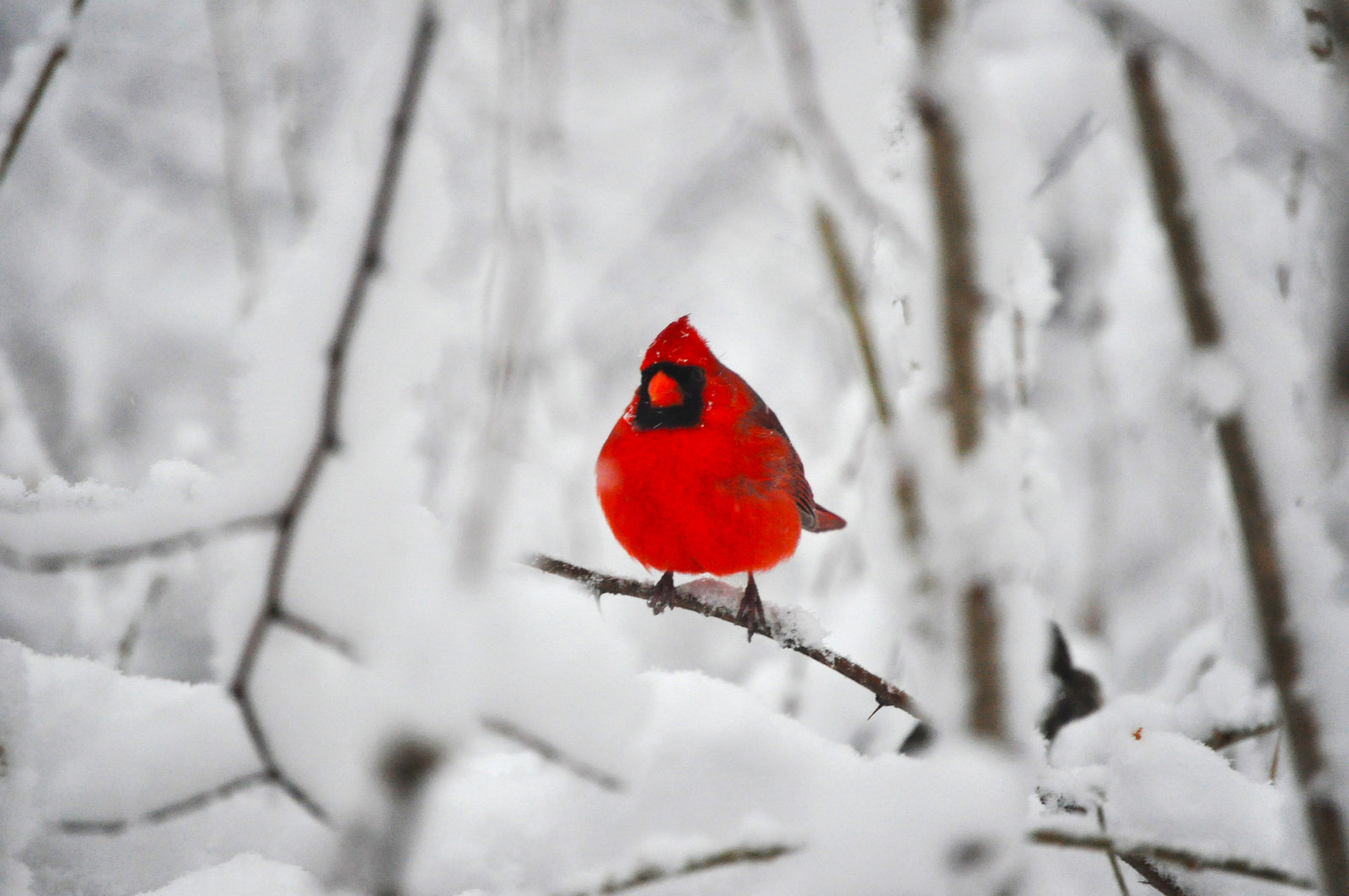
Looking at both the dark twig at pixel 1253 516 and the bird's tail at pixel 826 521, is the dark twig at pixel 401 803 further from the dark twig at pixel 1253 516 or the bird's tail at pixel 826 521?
the bird's tail at pixel 826 521

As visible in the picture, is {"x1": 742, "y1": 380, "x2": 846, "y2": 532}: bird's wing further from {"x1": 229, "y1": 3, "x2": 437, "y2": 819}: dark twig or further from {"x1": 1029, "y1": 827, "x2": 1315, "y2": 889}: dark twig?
{"x1": 229, "y1": 3, "x2": 437, "y2": 819}: dark twig

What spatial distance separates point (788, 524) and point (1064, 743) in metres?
0.83

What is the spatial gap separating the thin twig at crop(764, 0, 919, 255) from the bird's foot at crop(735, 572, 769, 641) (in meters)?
0.89

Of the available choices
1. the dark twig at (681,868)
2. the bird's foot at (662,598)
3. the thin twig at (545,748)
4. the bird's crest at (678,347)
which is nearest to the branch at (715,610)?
the bird's foot at (662,598)

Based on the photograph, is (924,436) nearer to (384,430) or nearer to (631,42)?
(384,430)

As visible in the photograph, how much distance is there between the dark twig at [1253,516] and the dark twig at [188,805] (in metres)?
0.70

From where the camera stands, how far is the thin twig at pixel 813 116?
2.43 ft

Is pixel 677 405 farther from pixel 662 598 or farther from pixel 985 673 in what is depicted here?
pixel 985 673

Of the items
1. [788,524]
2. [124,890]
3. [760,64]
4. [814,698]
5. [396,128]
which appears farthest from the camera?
[814,698]

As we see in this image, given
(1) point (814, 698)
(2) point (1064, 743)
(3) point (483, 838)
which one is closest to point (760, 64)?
(3) point (483, 838)

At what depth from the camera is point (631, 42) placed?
400cm

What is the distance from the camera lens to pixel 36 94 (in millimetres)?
814

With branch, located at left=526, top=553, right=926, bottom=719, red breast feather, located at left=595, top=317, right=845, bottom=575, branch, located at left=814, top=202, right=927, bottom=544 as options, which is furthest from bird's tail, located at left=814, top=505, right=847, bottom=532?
→ branch, located at left=814, top=202, right=927, bottom=544

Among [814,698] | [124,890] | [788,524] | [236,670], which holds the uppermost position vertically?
[788,524]
